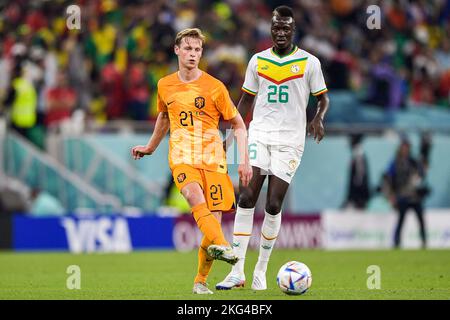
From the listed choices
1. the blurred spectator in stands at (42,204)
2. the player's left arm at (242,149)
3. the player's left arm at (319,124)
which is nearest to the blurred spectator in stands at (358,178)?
the blurred spectator in stands at (42,204)

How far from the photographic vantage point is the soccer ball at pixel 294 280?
10.9 metres

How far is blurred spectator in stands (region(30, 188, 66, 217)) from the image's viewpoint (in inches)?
845

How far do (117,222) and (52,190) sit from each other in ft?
4.55

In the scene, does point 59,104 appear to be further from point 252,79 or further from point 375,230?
point 252,79

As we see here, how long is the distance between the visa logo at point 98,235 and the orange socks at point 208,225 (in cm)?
1112

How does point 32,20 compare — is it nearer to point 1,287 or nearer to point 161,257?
point 161,257

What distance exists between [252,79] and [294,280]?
2330mm

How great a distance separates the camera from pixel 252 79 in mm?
12008

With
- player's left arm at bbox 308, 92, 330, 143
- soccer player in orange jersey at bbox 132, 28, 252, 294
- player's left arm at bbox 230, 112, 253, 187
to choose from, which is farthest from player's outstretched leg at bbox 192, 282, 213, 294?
player's left arm at bbox 308, 92, 330, 143

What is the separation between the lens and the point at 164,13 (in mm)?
24297

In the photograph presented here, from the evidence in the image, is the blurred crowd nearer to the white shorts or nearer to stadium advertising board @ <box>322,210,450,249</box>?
stadium advertising board @ <box>322,210,450,249</box>
